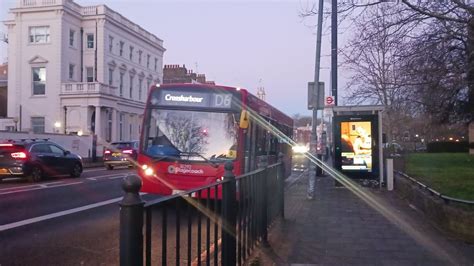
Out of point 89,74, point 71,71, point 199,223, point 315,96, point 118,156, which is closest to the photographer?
point 199,223

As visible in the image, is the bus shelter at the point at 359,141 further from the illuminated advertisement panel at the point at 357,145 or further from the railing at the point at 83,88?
the railing at the point at 83,88

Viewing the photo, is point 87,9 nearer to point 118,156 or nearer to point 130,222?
point 118,156

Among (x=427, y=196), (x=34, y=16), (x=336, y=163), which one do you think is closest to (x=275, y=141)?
(x=336, y=163)

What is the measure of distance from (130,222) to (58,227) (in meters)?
6.97

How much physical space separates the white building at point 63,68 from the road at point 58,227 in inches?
1123

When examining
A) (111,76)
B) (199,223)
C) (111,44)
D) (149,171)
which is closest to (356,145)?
(149,171)

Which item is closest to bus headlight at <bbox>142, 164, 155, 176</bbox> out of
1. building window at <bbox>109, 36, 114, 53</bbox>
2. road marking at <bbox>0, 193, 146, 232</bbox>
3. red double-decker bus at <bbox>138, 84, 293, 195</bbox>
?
red double-decker bus at <bbox>138, 84, 293, 195</bbox>

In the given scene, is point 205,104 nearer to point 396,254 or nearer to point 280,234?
point 280,234

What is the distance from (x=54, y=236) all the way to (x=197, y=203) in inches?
195

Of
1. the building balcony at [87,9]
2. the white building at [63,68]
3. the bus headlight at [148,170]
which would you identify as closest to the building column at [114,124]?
the white building at [63,68]

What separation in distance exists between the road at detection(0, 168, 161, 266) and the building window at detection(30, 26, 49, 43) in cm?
3074

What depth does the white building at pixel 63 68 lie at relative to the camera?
4269 centimetres

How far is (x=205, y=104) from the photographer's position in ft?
38.7

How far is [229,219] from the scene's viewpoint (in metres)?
5.76
